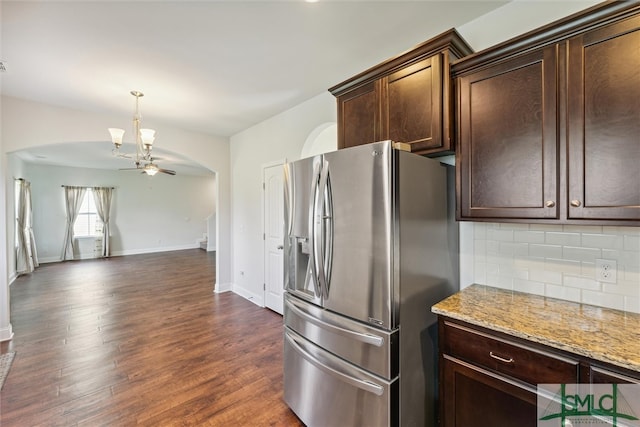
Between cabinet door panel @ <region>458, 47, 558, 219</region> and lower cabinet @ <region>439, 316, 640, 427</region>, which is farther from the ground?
cabinet door panel @ <region>458, 47, 558, 219</region>

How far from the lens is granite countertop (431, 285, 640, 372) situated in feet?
3.33

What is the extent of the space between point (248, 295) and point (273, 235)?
4.37 feet

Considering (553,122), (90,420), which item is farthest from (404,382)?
(90,420)

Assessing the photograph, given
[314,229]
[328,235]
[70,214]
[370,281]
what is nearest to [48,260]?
[70,214]

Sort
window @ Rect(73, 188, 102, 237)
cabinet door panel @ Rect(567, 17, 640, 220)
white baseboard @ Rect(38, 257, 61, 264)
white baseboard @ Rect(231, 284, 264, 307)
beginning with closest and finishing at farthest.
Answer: cabinet door panel @ Rect(567, 17, 640, 220)
white baseboard @ Rect(231, 284, 264, 307)
white baseboard @ Rect(38, 257, 61, 264)
window @ Rect(73, 188, 102, 237)

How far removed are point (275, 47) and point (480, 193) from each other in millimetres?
1936

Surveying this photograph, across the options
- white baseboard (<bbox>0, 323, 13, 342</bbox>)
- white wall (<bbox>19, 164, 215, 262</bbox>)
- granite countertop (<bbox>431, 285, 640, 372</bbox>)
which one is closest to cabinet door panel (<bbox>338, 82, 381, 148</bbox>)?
granite countertop (<bbox>431, 285, 640, 372</bbox>)

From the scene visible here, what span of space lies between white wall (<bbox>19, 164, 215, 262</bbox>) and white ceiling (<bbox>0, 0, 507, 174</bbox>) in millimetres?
5918

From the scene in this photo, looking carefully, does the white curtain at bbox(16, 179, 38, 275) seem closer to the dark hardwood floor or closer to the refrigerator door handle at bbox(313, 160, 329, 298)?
the dark hardwood floor

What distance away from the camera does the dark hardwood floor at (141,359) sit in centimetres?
197

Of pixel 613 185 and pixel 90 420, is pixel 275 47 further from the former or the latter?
pixel 90 420

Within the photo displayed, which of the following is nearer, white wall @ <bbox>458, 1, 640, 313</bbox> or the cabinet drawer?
the cabinet drawer

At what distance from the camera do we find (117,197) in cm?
853

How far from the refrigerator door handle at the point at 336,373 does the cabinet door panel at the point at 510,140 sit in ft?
3.67
